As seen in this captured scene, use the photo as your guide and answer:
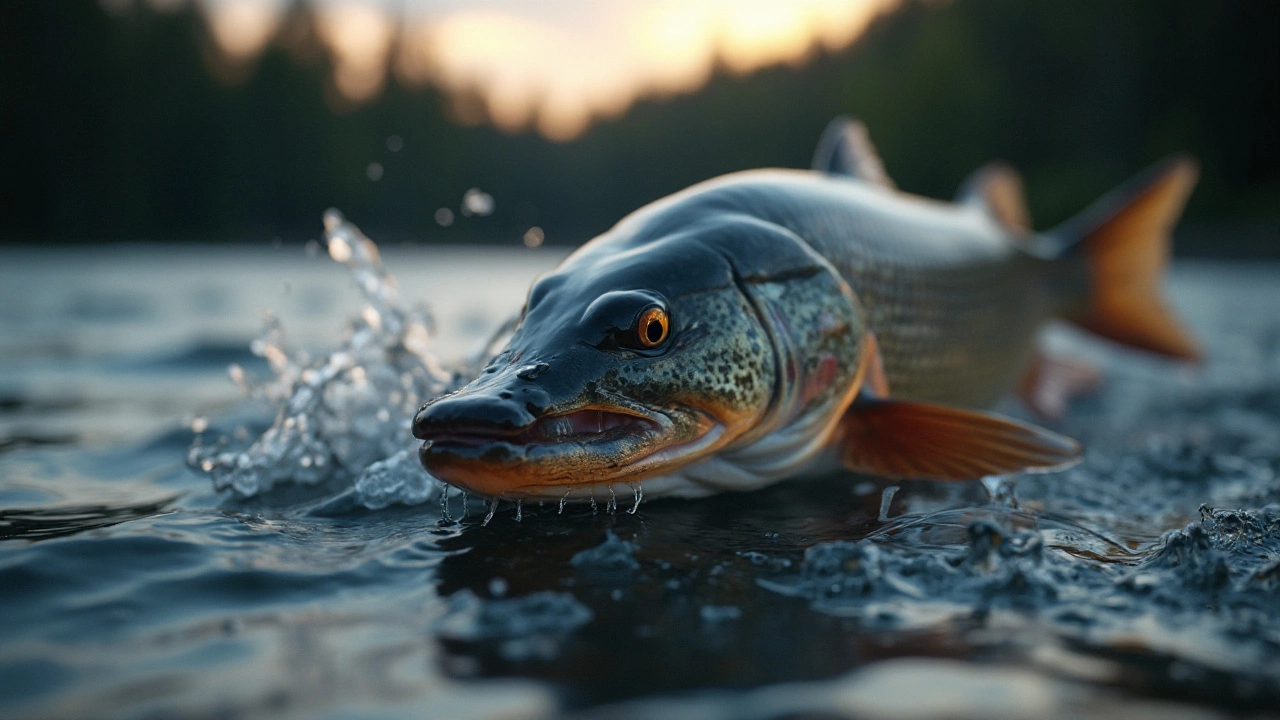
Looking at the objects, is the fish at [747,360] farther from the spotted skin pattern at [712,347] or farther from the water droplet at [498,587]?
the water droplet at [498,587]

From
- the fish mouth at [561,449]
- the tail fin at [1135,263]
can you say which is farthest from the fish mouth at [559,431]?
the tail fin at [1135,263]

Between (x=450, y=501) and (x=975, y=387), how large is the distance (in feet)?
7.85

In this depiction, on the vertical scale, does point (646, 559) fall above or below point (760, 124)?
below

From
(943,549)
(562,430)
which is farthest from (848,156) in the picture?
(562,430)

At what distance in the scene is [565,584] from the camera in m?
2.01

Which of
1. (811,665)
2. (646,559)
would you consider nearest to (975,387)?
(646,559)

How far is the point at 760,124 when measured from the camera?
68812 millimetres

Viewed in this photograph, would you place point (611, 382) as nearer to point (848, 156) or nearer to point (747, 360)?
point (747, 360)

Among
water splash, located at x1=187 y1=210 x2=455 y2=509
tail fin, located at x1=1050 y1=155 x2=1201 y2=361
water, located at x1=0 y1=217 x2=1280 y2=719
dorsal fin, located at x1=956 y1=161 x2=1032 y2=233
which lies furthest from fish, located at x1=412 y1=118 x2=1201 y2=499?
dorsal fin, located at x1=956 y1=161 x2=1032 y2=233

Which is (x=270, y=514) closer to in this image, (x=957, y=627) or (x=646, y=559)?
(x=646, y=559)

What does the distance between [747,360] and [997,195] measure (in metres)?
3.66

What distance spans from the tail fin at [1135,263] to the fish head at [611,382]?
3297 mm

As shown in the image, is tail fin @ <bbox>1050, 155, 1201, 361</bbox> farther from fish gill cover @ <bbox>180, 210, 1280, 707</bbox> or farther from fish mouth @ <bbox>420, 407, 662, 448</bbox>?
fish mouth @ <bbox>420, 407, 662, 448</bbox>

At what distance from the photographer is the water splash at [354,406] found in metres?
2.83
